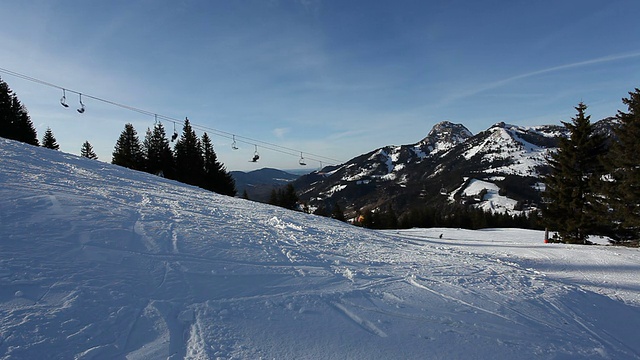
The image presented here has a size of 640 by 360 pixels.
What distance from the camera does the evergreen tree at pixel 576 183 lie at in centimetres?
2109

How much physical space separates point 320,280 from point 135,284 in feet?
11.2

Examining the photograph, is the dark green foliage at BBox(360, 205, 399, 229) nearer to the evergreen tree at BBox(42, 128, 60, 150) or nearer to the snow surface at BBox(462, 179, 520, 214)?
the evergreen tree at BBox(42, 128, 60, 150)

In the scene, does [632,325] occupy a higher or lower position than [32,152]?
lower

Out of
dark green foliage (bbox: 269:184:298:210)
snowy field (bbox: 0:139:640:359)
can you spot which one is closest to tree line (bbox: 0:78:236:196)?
dark green foliage (bbox: 269:184:298:210)

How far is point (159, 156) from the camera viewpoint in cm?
4234

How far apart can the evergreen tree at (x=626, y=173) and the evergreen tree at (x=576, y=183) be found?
1389 mm

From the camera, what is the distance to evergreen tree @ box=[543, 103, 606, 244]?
21.1m

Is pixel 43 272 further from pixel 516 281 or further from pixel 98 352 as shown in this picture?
pixel 516 281

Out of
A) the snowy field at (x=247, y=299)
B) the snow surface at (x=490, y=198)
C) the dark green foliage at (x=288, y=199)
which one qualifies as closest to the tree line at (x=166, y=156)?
the dark green foliage at (x=288, y=199)

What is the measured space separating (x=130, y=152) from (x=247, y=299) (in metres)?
45.0

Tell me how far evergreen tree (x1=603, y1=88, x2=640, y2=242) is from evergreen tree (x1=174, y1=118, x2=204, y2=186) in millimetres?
41286

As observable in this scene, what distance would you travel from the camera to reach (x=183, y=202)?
1342 cm

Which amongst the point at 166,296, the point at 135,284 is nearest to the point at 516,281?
the point at 166,296

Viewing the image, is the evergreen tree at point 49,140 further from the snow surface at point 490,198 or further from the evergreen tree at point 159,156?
the snow surface at point 490,198
